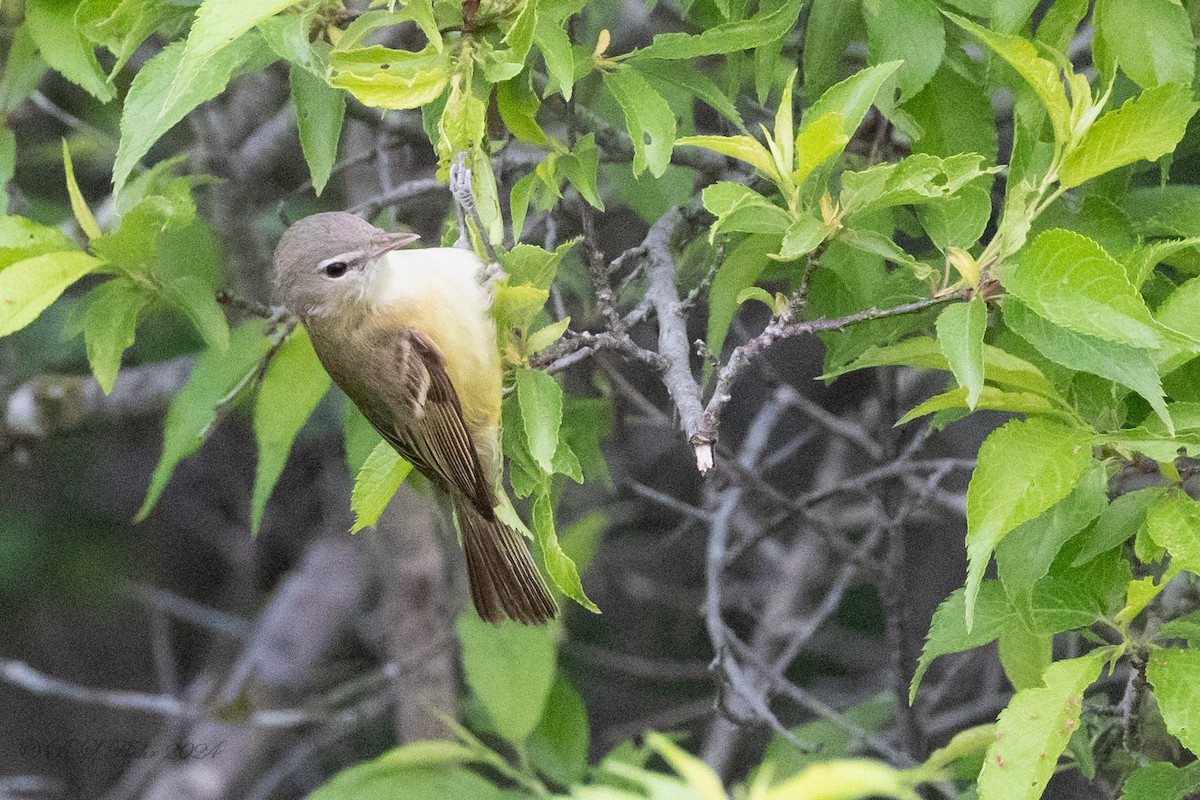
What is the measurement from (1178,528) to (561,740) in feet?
5.78

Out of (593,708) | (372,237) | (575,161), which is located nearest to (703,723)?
(593,708)

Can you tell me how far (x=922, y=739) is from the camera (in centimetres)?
299

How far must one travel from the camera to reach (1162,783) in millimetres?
1854

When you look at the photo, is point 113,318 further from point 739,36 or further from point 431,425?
point 739,36

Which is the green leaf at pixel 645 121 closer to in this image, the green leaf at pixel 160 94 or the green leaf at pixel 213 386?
the green leaf at pixel 160 94

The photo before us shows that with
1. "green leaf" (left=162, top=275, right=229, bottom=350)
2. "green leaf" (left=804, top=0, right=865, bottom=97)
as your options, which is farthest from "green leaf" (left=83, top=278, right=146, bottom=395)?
"green leaf" (left=804, top=0, right=865, bottom=97)

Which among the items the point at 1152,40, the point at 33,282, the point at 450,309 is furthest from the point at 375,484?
the point at 1152,40

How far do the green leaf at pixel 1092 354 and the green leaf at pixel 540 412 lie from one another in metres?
0.62

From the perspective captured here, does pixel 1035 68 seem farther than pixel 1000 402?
No

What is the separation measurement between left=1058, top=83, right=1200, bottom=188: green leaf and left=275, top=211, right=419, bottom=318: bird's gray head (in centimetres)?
131

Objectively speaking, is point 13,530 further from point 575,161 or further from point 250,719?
point 575,161

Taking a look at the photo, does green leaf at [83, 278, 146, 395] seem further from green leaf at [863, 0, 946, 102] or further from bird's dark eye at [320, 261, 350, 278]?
green leaf at [863, 0, 946, 102]

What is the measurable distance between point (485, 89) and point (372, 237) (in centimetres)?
81

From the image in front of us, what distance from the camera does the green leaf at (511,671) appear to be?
2893 millimetres
